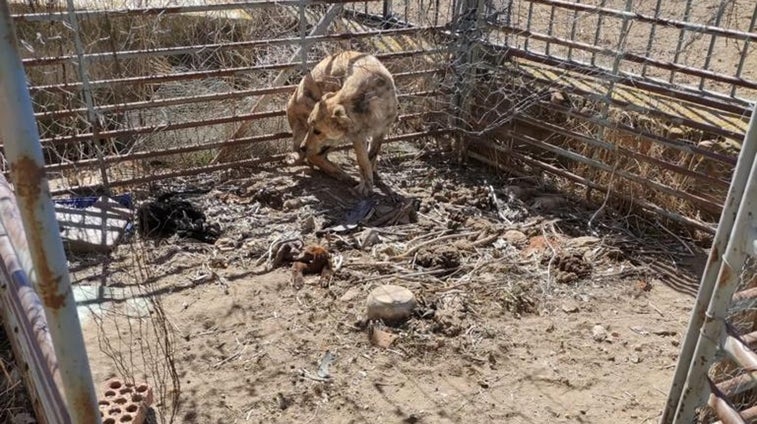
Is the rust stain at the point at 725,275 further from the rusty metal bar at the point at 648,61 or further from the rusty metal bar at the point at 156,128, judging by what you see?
the rusty metal bar at the point at 156,128

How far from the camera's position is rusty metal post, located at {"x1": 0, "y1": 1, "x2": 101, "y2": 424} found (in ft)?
4.69

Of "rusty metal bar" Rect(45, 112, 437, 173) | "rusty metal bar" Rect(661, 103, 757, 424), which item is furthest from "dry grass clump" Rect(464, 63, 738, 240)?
"rusty metal bar" Rect(661, 103, 757, 424)

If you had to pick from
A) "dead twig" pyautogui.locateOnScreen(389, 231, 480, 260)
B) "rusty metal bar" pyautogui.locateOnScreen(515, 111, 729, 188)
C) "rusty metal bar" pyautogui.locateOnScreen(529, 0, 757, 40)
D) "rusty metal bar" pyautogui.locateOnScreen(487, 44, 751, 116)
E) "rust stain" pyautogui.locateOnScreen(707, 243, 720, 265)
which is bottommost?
"dead twig" pyautogui.locateOnScreen(389, 231, 480, 260)

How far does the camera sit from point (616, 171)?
6.30m

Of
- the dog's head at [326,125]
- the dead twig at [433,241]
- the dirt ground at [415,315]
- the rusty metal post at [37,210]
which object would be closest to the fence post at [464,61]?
the dirt ground at [415,315]

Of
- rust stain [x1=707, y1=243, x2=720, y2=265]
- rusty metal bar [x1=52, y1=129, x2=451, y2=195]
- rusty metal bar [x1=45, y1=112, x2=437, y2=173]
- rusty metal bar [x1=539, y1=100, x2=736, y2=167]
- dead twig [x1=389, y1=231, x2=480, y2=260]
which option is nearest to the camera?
rust stain [x1=707, y1=243, x2=720, y2=265]

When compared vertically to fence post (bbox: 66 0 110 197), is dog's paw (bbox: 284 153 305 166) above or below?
below

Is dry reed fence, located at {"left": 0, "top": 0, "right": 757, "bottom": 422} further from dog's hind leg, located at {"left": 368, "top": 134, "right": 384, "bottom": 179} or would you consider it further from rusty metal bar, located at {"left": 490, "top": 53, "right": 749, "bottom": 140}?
dog's hind leg, located at {"left": 368, "top": 134, "right": 384, "bottom": 179}

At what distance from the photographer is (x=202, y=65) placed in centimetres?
691

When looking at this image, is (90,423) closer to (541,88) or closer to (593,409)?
(593,409)

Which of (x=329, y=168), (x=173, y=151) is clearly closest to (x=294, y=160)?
(x=329, y=168)

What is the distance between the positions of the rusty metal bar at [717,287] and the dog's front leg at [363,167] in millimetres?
4262

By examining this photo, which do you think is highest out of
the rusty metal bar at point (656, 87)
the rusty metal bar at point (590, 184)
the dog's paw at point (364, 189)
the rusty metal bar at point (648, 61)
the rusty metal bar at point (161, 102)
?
the rusty metal bar at point (648, 61)

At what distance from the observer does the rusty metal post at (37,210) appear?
143 cm
